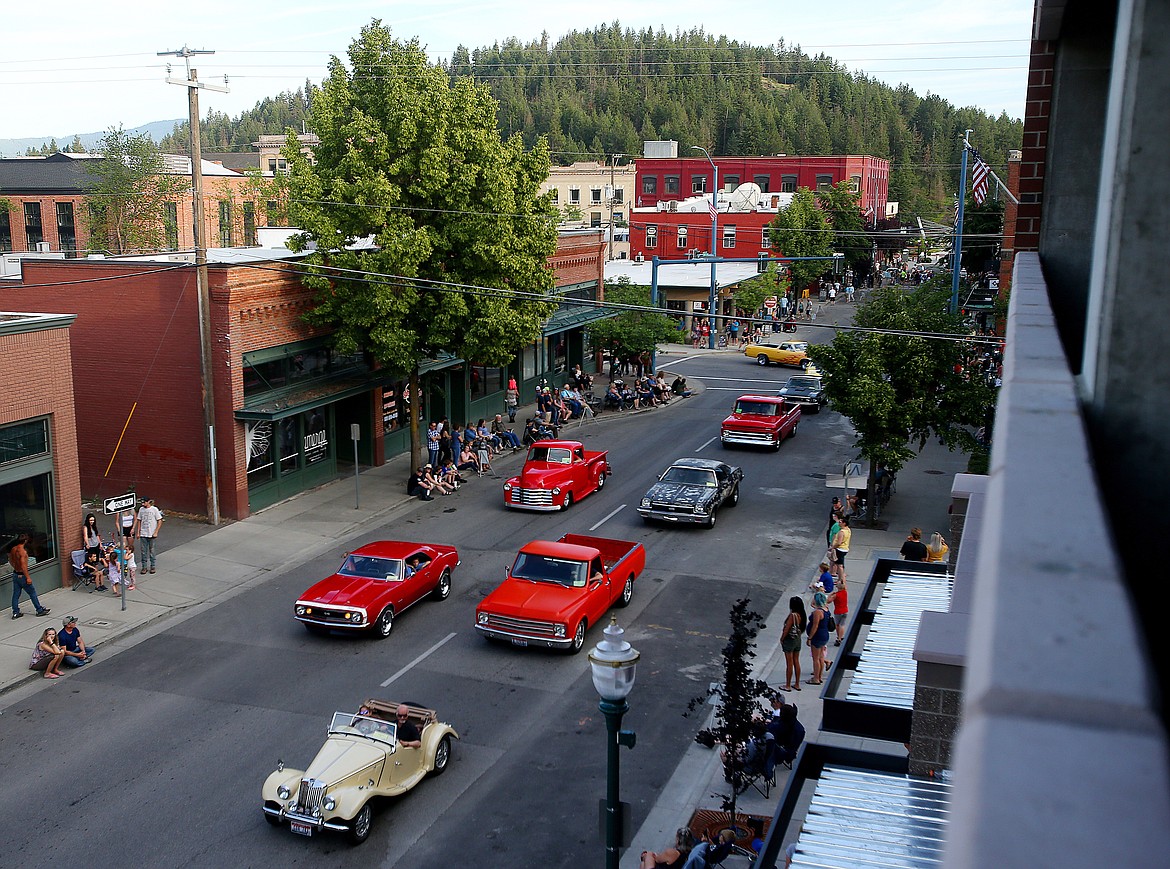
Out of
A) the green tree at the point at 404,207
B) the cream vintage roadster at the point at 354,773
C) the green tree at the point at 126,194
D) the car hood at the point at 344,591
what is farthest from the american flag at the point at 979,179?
the green tree at the point at 126,194

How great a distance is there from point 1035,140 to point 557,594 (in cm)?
1338

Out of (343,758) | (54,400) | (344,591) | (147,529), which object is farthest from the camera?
(147,529)

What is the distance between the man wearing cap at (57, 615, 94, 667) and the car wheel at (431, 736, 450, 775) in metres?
7.50

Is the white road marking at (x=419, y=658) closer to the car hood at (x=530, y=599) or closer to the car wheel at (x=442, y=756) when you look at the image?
the car hood at (x=530, y=599)

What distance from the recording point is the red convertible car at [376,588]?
63.3 feet

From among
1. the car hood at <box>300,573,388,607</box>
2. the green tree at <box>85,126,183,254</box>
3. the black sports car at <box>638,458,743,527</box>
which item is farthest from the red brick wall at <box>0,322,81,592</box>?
the green tree at <box>85,126,183,254</box>

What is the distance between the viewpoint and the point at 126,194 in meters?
64.9

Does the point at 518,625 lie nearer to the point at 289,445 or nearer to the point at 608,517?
the point at 608,517

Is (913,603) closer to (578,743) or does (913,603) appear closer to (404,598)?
(578,743)

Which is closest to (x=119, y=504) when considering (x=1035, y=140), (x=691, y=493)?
A: (x=691, y=493)

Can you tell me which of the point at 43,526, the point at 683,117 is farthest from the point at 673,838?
the point at 683,117

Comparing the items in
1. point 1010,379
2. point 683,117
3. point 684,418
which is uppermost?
point 683,117

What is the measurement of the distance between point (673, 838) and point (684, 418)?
29641 mm

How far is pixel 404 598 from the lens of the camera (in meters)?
20.5
